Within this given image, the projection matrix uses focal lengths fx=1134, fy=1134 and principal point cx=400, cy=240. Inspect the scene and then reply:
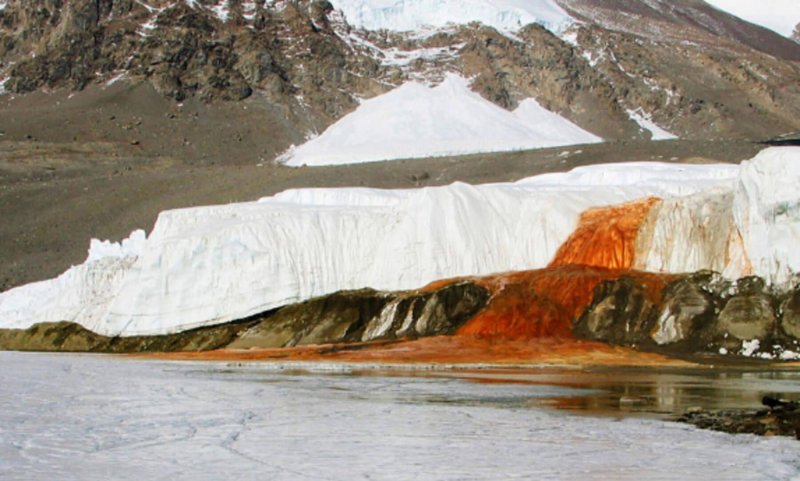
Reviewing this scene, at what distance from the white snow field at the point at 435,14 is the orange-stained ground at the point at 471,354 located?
400 ft

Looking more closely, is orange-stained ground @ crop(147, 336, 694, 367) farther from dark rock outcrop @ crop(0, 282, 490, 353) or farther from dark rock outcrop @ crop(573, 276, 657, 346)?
dark rock outcrop @ crop(0, 282, 490, 353)

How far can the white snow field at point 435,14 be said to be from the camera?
16300cm

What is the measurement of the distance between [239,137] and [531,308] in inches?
3727

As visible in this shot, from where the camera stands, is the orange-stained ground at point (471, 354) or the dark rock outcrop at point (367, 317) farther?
the dark rock outcrop at point (367, 317)

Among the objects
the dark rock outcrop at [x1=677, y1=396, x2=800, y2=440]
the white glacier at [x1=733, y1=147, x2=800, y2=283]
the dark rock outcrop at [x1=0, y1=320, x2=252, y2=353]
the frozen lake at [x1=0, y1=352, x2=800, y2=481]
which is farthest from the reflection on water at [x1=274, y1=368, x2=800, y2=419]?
the dark rock outcrop at [x1=0, y1=320, x2=252, y2=353]

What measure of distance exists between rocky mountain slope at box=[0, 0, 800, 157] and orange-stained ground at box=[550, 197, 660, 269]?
295 ft

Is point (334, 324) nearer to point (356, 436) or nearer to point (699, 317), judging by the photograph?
point (699, 317)

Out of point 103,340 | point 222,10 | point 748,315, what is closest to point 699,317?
point 748,315

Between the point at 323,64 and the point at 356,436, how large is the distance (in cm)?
14006

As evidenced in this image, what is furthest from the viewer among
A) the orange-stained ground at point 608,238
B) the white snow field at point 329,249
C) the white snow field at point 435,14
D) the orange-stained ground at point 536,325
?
the white snow field at point 435,14

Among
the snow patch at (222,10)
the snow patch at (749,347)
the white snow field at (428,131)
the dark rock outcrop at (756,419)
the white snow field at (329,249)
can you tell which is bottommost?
the snow patch at (749,347)

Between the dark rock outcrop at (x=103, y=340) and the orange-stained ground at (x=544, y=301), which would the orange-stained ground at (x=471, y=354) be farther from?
the dark rock outcrop at (x=103, y=340)

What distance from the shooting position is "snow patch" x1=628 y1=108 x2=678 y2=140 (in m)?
144

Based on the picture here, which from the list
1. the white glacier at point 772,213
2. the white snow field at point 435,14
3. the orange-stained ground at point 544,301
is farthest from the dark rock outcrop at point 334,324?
the white snow field at point 435,14
